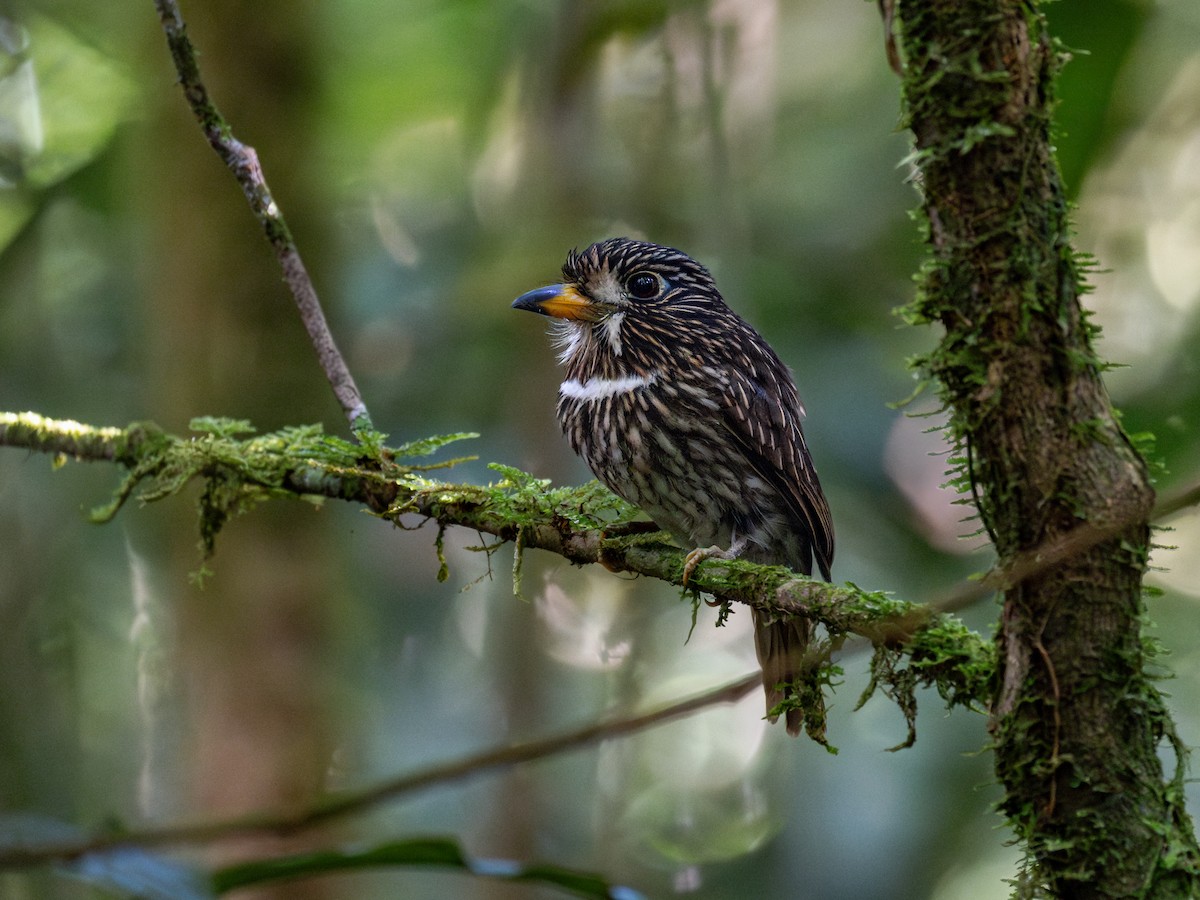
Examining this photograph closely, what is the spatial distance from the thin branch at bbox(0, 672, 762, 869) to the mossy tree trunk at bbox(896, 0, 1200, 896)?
0.46 meters

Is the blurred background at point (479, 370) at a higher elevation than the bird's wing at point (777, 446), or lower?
higher

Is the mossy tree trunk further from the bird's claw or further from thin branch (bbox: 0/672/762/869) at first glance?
the bird's claw

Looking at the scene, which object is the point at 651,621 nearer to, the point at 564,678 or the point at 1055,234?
the point at 564,678

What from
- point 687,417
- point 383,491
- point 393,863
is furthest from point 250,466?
point 393,863

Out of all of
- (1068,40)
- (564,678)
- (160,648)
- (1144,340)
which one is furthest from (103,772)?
(1144,340)

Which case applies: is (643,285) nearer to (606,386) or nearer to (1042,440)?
(606,386)

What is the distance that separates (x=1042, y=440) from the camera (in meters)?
1.40

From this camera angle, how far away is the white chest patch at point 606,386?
295cm

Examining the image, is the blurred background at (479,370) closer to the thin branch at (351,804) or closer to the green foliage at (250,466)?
the green foliage at (250,466)

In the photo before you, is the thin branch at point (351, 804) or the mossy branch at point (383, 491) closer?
the thin branch at point (351, 804)

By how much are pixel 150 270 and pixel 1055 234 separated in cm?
327

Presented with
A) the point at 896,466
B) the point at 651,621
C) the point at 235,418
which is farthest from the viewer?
the point at 651,621

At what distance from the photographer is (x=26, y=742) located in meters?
3.77

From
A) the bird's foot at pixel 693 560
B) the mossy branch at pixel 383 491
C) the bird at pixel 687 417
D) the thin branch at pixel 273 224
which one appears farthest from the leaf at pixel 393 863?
Result: the bird at pixel 687 417
